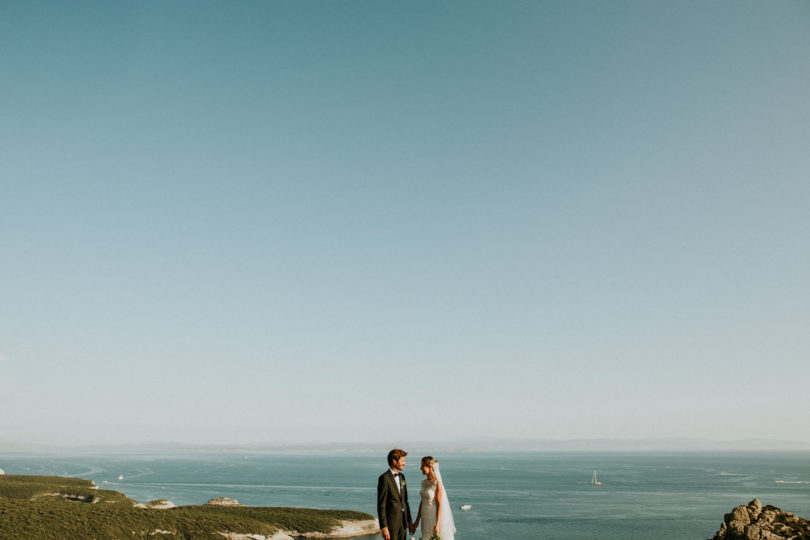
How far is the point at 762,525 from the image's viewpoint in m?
38.6

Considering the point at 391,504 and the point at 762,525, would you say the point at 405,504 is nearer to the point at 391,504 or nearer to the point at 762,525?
the point at 391,504

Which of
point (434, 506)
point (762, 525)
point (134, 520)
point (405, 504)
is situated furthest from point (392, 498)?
point (134, 520)

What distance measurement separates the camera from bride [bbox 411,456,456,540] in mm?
11562

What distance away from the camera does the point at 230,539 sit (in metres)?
63.1

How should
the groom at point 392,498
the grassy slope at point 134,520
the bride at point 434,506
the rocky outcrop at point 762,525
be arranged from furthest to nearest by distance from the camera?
the grassy slope at point 134,520 < the rocky outcrop at point 762,525 < the bride at point 434,506 < the groom at point 392,498

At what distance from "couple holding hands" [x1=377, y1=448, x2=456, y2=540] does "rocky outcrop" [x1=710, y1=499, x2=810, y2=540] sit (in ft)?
125

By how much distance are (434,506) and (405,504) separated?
0.66 m

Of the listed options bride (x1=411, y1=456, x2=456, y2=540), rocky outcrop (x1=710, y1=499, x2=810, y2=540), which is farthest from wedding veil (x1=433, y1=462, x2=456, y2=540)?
rocky outcrop (x1=710, y1=499, x2=810, y2=540)

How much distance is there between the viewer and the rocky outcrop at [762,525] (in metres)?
37.5

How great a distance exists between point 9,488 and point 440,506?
111194 mm

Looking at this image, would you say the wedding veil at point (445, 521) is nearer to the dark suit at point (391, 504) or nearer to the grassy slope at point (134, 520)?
the dark suit at point (391, 504)

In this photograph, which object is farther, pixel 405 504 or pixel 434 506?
pixel 434 506

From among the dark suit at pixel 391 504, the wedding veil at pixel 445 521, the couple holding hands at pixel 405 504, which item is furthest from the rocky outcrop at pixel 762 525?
the dark suit at pixel 391 504

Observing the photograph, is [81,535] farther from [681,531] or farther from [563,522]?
[681,531]
